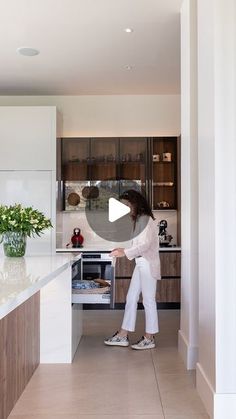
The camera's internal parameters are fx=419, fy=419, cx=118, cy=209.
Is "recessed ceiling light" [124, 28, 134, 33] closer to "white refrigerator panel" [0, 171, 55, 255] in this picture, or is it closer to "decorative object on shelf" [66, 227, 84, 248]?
"white refrigerator panel" [0, 171, 55, 255]

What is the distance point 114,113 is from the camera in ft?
20.3

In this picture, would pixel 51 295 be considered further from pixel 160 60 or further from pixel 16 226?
pixel 160 60

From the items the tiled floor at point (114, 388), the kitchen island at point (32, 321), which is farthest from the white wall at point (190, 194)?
the kitchen island at point (32, 321)

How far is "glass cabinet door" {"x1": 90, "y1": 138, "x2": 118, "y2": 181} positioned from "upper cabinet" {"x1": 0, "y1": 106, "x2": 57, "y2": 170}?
2.00ft

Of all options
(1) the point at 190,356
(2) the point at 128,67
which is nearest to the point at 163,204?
(2) the point at 128,67

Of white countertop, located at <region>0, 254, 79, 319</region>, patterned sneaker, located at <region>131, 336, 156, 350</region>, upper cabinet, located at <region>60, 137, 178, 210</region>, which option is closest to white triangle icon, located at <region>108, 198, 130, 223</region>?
upper cabinet, located at <region>60, 137, 178, 210</region>

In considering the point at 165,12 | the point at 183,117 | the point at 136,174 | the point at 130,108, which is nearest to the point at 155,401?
the point at 183,117

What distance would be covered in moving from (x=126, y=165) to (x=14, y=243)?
2.88 meters

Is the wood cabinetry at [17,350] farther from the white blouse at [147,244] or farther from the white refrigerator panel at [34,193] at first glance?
the white refrigerator panel at [34,193]

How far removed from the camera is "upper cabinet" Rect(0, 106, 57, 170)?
562cm

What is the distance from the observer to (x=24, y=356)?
3053 mm

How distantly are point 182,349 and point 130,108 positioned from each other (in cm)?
374
